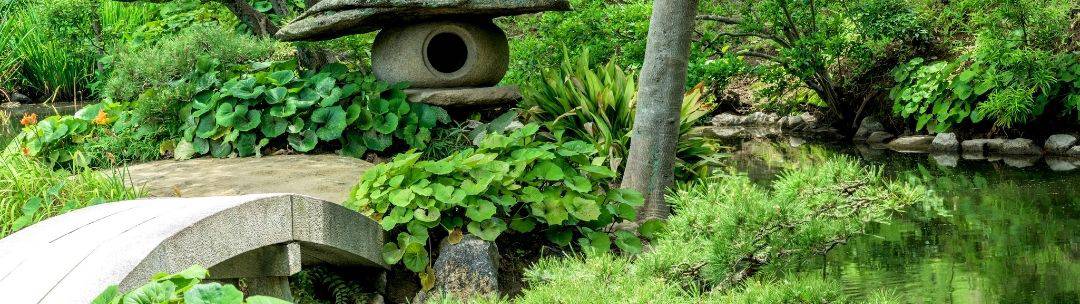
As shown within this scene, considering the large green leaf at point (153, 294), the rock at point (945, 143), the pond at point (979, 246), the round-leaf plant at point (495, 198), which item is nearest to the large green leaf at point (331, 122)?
the round-leaf plant at point (495, 198)

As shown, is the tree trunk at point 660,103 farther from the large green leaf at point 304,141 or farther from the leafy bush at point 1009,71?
the leafy bush at point 1009,71

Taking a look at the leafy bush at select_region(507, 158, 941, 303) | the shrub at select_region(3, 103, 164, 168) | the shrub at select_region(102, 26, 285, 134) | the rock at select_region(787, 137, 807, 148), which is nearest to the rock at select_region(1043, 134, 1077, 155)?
the rock at select_region(787, 137, 807, 148)

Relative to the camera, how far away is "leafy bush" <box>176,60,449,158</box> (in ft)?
24.6

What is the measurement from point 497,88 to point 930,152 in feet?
16.5

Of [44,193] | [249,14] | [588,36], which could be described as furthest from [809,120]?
[44,193]

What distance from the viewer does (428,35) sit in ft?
26.5

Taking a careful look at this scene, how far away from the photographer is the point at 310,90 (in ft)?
25.5

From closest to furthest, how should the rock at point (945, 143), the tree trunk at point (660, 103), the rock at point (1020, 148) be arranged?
the tree trunk at point (660, 103), the rock at point (1020, 148), the rock at point (945, 143)

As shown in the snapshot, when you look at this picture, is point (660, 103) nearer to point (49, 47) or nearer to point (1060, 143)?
point (1060, 143)

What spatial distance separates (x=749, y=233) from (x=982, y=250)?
3008 millimetres

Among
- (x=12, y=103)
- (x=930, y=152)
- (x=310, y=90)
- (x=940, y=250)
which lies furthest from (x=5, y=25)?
(x=940, y=250)

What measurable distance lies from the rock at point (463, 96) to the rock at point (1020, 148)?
5.20 meters

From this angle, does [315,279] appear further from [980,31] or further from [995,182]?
[980,31]

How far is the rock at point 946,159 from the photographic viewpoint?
9945mm
